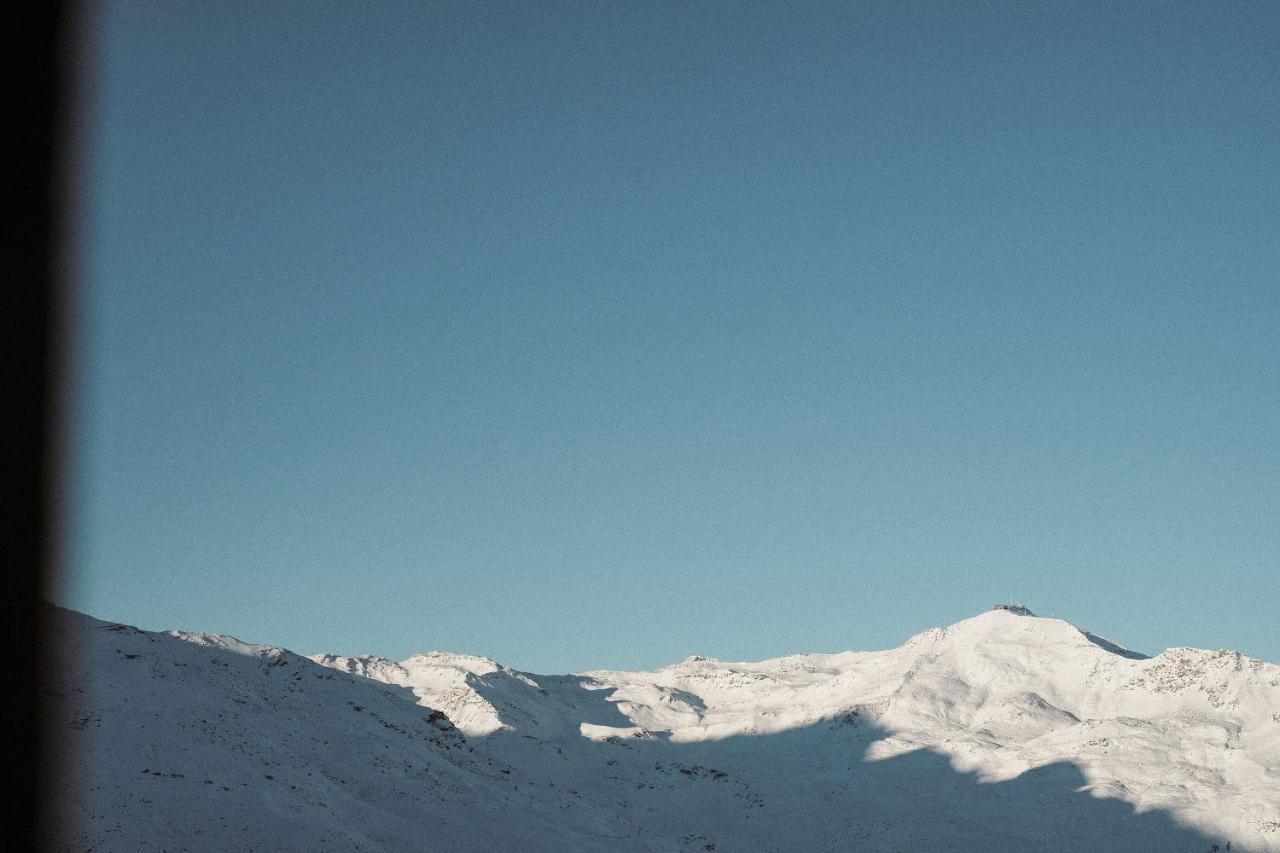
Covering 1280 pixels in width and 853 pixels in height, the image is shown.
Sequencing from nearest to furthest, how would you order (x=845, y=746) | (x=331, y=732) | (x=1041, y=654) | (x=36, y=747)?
1. (x=36, y=747)
2. (x=331, y=732)
3. (x=845, y=746)
4. (x=1041, y=654)

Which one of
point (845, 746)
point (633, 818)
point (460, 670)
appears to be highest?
point (460, 670)

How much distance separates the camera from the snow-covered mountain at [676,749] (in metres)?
42.7

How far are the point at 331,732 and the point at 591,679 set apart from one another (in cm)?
9821

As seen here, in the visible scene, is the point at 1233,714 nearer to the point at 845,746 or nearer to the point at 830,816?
the point at 845,746

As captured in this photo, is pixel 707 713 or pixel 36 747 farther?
pixel 707 713

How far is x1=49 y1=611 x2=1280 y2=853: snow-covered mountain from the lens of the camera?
140ft

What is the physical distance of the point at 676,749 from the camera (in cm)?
10938

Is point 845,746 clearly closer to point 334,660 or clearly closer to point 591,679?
point 591,679

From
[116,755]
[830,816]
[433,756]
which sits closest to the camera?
[116,755]

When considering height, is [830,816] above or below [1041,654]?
below

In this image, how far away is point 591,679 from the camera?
5950 inches

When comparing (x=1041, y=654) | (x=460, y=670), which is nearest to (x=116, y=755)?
(x=460, y=670)

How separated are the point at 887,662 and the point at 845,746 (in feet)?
118

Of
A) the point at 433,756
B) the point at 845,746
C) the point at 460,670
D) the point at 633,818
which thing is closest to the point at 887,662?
the point at 845,746
